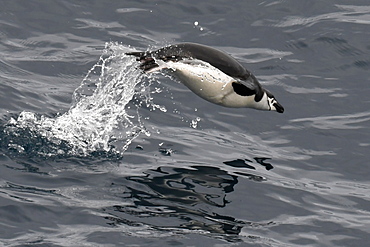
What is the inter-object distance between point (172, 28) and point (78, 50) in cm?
204

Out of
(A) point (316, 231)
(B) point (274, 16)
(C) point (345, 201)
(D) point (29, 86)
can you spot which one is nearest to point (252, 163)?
(C) point (345, 201)

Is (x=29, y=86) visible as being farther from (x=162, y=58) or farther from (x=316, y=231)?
(x=316, y=231)

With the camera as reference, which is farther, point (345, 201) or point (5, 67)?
point (5, 67)

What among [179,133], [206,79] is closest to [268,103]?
[179,133]

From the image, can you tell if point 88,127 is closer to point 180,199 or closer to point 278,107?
point 180,199

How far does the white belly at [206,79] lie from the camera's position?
33.0 feet

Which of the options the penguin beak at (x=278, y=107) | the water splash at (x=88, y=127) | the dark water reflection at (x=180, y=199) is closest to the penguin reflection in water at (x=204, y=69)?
the water splash at (x=88, y=127)

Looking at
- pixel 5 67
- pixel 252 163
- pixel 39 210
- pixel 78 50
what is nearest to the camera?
pixel 39 210

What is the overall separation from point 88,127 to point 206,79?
5.58 feet

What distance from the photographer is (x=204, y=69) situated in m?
10.1

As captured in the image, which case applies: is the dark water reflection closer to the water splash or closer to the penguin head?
the water splash

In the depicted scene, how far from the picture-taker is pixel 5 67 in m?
13.0

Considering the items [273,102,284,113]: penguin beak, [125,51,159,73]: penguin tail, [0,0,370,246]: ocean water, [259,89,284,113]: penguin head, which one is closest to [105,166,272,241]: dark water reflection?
[0,0,370,246]: ocean water

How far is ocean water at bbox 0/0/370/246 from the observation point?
8477mm
